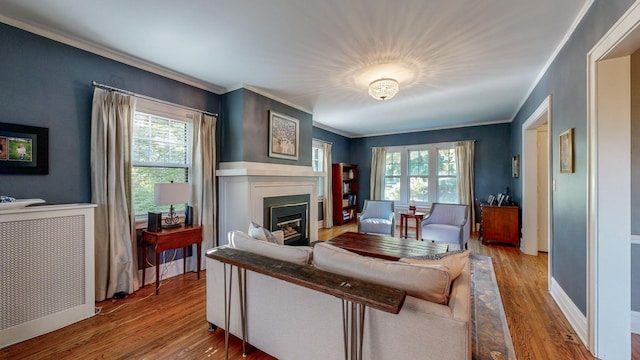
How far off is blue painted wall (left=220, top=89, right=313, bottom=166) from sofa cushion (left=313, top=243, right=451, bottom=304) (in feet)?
7.82

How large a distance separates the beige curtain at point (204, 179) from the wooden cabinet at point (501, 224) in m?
4.71

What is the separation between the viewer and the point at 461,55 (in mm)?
2518

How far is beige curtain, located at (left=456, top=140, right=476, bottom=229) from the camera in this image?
221 inches

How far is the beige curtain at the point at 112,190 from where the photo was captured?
240 cm

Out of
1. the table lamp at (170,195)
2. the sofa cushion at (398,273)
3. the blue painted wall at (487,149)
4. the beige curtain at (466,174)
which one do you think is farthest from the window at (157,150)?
the beige curtain at (466,174)

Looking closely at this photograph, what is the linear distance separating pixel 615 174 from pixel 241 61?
3.24 m

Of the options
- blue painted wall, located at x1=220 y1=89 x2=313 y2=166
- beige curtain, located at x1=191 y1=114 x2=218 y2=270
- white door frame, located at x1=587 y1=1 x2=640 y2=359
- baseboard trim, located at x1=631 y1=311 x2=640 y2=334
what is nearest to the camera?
white door frame, located at x1=587 y1=1 x2=640 y2=359

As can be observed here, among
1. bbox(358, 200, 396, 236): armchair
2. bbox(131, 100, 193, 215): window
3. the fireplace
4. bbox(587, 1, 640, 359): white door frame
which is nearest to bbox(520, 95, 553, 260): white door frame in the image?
bbox(358, 200, 396, 236): armchair

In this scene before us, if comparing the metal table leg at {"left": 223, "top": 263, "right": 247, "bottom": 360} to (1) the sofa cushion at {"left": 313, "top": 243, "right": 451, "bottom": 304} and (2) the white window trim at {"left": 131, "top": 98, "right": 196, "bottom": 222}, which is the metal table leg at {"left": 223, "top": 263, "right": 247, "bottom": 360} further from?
(2) the white window trim at {"left": 131, "top": 98, "right": 196, "bottom": 222}

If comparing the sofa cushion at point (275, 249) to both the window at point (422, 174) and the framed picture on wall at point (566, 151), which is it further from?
the window at point (422, 174)

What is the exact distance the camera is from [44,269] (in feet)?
Result: 6.38

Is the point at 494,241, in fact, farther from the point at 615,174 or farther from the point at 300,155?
the point at 300,155

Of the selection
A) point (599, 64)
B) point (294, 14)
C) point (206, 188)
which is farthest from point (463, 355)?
point (206, 188)

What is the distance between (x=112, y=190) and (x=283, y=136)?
2292 mm
